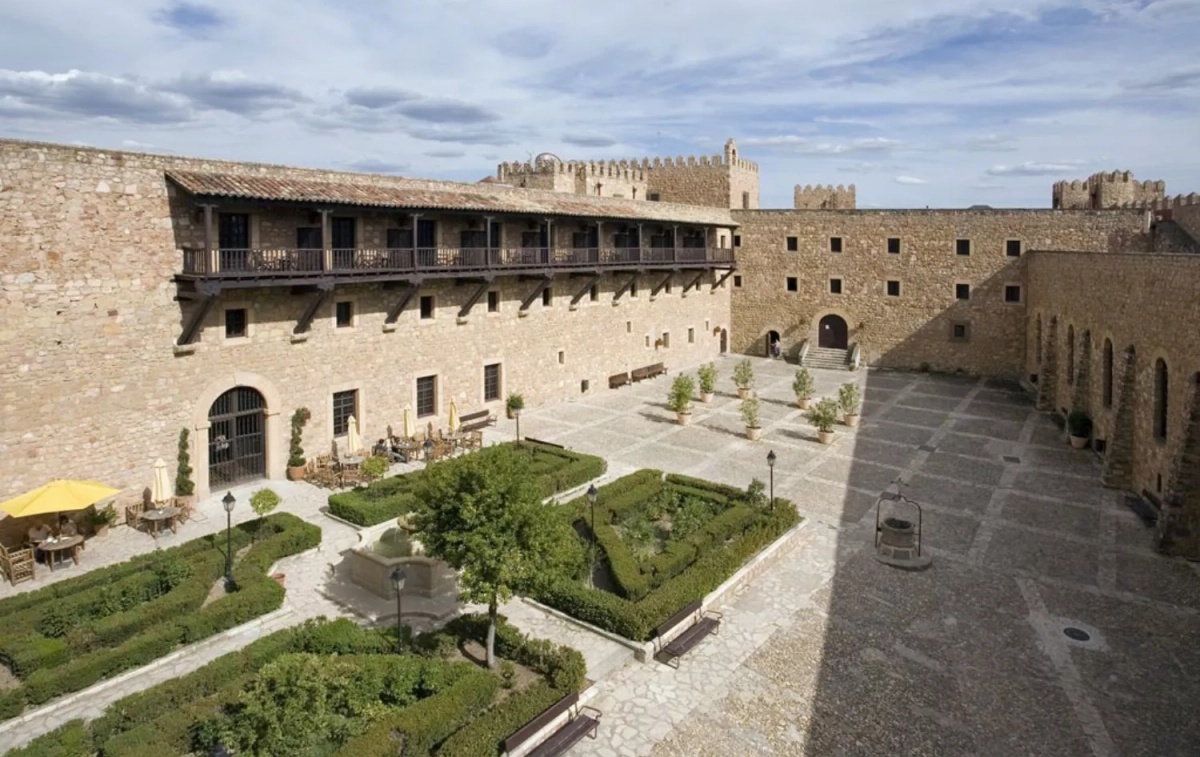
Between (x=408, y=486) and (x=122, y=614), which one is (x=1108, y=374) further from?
(x=122, y=614)

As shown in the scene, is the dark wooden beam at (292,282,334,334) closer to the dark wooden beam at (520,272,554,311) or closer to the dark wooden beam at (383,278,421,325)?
the dark wooden beam at (383,278,421,325)

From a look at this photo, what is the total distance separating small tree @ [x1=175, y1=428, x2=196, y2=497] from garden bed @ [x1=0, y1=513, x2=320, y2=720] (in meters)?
3.16

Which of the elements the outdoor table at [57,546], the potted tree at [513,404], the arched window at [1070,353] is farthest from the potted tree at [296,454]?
the arched window at [1070,353]

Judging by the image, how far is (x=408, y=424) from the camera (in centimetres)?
2191

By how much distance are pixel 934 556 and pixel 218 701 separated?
12.9m

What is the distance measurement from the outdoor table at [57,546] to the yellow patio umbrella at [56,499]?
1.96 feet

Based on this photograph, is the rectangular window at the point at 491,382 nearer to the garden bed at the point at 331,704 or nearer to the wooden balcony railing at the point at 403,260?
the wooden balcony railing at the point at 403,260

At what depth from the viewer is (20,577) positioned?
44.5 feet

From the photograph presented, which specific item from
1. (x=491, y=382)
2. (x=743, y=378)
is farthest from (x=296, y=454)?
(x=743, y=378)

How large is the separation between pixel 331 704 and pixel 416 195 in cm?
1559

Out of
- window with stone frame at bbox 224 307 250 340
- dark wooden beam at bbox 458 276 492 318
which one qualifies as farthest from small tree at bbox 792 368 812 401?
window with stone frame at bbox 224 307 250 340

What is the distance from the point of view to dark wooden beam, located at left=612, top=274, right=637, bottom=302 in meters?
30.6

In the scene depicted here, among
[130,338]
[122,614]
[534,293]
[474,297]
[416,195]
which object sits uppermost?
[416,195]

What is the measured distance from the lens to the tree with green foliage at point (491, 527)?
33.7 ft
